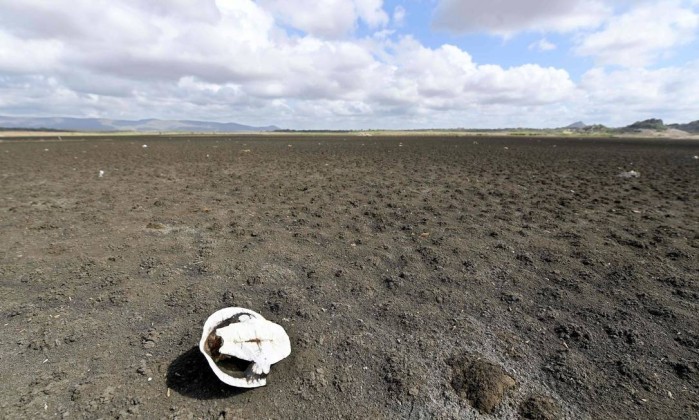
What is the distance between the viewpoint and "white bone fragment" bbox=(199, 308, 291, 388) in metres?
3.21

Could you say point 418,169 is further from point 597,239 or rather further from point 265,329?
point 265,329

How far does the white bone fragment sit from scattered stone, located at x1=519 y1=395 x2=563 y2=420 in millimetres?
2144

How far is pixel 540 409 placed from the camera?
3.09m

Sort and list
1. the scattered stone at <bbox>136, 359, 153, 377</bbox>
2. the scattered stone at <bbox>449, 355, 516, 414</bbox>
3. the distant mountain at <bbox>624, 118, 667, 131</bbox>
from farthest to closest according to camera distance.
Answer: the distant mountain at <bbox>624, 118, 667, 131</bbox> < the scattered stone at <bbox>136, 359, 153, 377</bbox> < the scattered stone at <bbox>449, 355, 516, 414</bbox>

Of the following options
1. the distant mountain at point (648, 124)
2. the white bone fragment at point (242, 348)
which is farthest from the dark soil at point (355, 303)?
the distant mountain at point (648, 124)

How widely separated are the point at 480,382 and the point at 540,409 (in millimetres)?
505

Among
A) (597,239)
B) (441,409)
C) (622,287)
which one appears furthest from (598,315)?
(597,239)

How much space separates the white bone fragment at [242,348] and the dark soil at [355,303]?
182 millimetres

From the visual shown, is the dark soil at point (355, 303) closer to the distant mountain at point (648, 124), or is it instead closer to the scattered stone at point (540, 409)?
the scattered stone at point (540, 409)

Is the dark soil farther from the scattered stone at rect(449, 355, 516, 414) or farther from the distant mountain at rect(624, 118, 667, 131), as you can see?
the distant mountain at rect(624, 118, 667, 131)

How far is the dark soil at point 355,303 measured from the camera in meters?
3.23

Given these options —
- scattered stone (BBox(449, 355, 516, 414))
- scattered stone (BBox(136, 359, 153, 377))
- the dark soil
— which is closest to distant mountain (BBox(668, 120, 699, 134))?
the dark soil

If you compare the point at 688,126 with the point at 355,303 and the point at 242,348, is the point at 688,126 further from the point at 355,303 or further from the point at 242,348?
the point at 242,348

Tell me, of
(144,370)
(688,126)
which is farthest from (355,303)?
(688,126)
